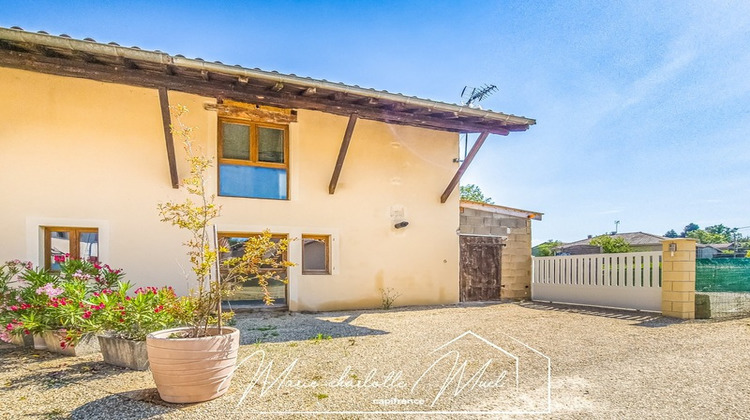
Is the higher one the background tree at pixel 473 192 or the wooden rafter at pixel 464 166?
the background tree at pixel 473 192

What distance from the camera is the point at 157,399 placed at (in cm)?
290

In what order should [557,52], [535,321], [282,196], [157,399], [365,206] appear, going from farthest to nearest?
[557,52]
[365,206]
[282,196]
[535,321]
[157,399]

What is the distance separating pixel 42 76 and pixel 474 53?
27.4 ft

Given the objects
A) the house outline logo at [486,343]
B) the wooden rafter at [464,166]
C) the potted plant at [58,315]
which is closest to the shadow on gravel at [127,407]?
the potted plant at [58,315]

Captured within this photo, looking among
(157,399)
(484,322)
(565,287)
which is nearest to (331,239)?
(484,322)

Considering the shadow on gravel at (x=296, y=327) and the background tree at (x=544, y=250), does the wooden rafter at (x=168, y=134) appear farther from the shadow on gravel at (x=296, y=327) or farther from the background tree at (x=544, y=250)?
the background tree at (x=544, y=250)

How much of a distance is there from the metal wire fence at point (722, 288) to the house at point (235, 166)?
425 centimetres

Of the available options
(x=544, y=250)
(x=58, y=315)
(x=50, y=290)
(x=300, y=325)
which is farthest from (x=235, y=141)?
(x=544, y=250)

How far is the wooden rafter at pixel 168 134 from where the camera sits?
605 cm

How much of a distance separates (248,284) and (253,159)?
5687 millimetres

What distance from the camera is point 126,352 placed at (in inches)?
143

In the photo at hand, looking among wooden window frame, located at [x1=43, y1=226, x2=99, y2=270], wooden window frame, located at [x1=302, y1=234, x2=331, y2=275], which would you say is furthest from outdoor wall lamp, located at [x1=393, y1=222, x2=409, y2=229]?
wooden window frame, located at [x1=43, y1=226, x2=99, y2=270]

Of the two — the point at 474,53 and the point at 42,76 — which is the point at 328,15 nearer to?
the point at 474,53

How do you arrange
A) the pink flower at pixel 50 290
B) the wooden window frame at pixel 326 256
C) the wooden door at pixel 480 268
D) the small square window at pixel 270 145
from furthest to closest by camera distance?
the wooden door at pixel 480 268 < the wooden window frame at pixel 326 256 < the small square window at pixel 270 145 < the pink flower at pixel 50 290
